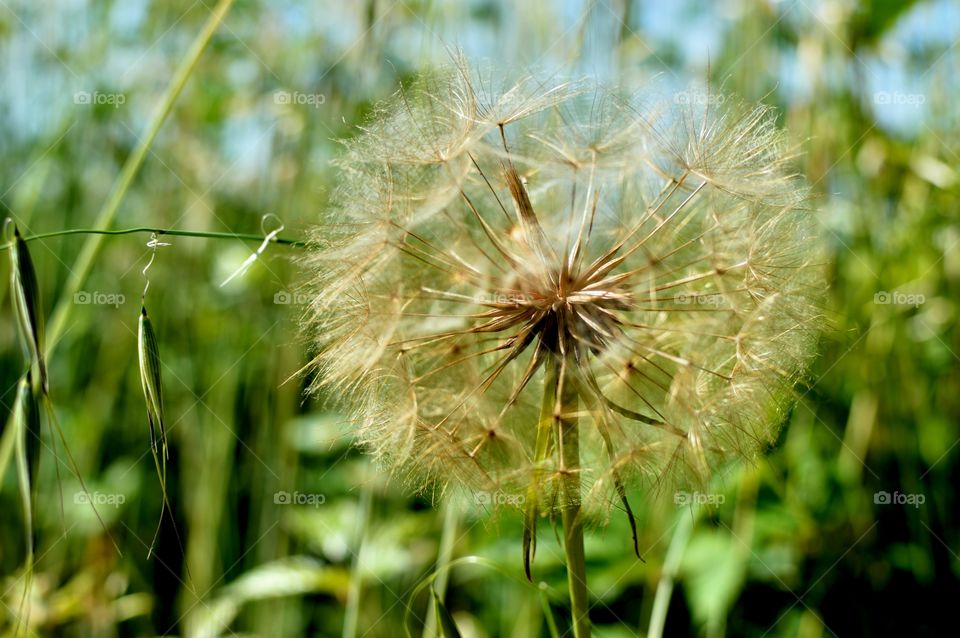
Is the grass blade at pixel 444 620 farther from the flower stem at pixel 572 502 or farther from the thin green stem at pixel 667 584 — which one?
the thin green stem at pixel 667 584

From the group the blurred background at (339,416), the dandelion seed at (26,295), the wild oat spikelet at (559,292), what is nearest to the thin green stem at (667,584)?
the blurred background at (339,416)

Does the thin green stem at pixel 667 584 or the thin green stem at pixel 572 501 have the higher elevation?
the thin green stem at pixel 572 501

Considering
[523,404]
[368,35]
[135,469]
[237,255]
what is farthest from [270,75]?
[523,404]

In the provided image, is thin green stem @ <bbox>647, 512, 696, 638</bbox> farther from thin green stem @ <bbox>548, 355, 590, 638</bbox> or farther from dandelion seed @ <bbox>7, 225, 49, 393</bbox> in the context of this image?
dandelion seed @ <bbox>7, 225, 49, 393</bbox>

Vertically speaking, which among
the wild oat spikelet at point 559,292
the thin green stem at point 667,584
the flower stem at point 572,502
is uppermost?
the wild oat spikelet at point 559,292

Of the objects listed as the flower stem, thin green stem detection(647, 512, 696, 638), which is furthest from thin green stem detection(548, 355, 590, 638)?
thin green stem detection(647, 512, 696, 638)

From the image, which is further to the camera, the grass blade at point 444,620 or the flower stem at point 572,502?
the grass blade at point 444,620
